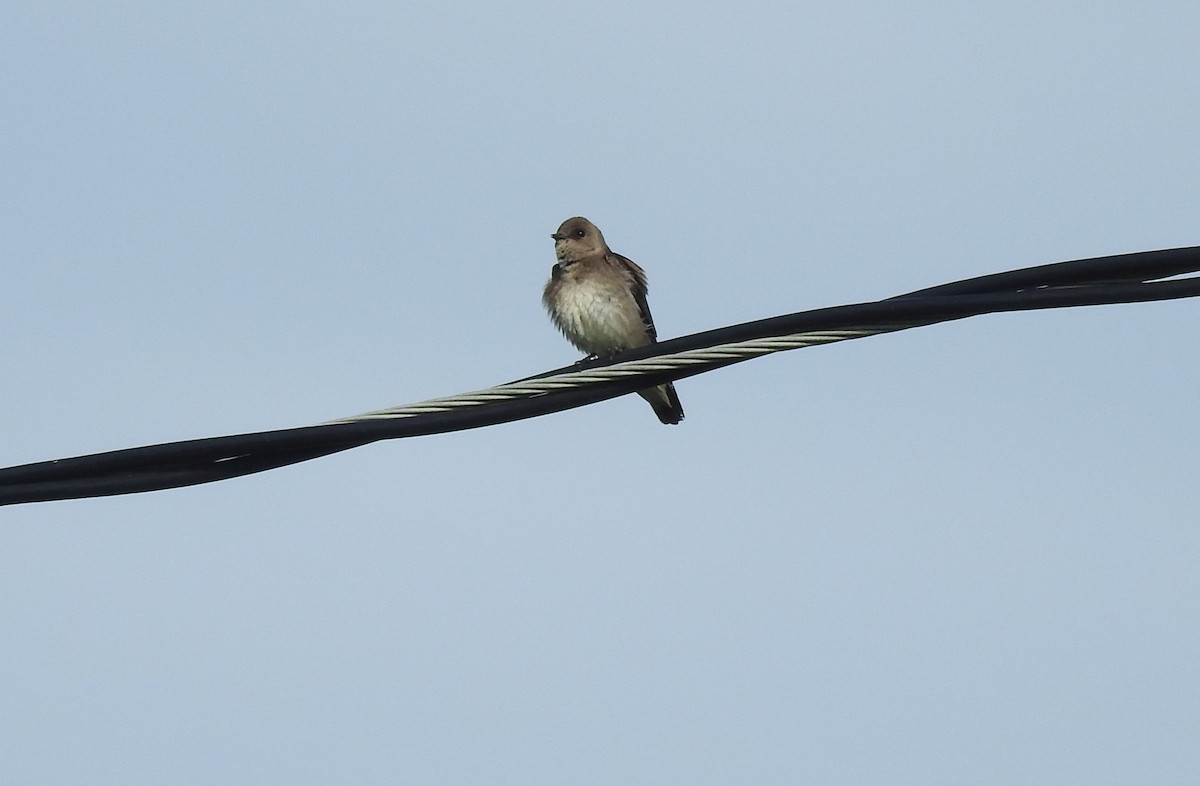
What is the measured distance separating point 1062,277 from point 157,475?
2980 mm

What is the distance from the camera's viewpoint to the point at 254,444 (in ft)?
17.9

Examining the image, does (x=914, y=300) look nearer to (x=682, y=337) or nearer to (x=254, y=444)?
(x=682, y=337)

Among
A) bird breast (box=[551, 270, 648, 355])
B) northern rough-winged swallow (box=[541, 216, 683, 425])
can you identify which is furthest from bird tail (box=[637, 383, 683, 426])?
bird breast (box=[551, 270, 648, 355])

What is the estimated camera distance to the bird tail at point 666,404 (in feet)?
37.9

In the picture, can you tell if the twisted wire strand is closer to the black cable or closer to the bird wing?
the black cable

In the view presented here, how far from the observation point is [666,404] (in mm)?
11695

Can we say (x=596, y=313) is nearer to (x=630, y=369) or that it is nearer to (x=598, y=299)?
(x=598, y=299)

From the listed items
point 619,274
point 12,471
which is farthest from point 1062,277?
point 619,274

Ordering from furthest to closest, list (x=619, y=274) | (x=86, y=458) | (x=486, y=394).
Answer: (x=619, y=274), (x=486, y=394), (x=86, y=458)

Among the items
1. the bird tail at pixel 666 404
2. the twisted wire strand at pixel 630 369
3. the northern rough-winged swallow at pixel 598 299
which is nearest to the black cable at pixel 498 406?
the twisted wire strand at pixel 630 369

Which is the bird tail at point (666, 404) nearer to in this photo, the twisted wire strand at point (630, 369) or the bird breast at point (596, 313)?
the bird breast at point (596, 313)

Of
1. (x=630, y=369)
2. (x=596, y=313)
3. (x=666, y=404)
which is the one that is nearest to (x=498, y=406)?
(x=630, y=369)

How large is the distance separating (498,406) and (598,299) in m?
5.57

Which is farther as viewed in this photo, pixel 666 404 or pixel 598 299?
pixel 666 404
